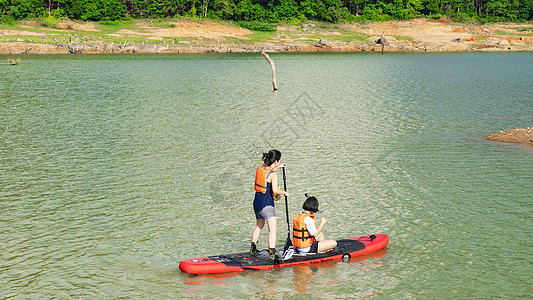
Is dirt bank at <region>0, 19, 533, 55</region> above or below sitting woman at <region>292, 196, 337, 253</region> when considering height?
above

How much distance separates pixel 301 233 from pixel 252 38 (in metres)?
109

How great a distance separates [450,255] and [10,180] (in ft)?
52.8

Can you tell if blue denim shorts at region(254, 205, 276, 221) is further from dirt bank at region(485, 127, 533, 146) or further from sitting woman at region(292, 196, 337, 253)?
dirt bank at region(485, 127, 533, 146)

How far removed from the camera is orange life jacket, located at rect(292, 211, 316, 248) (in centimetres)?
1198

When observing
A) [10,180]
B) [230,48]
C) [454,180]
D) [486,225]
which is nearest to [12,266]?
[10,180]

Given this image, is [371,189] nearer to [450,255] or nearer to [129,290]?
[450,255]

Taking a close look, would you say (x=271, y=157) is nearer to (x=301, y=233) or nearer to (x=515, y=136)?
(x=301, y=233)

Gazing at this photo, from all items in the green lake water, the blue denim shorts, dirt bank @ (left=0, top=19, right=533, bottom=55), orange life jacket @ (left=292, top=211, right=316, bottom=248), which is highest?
dirt bank @ (left=0, top=19, right=533, bottom=55)

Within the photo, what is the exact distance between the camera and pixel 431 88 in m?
49.7

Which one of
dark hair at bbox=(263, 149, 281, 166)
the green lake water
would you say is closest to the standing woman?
dark hair at bbox=(263, 149, 281, 166)

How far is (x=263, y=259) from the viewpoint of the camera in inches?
481

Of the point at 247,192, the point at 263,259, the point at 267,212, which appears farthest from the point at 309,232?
the point at 247,192

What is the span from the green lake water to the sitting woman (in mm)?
482

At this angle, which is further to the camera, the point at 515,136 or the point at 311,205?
the point at 515,136
